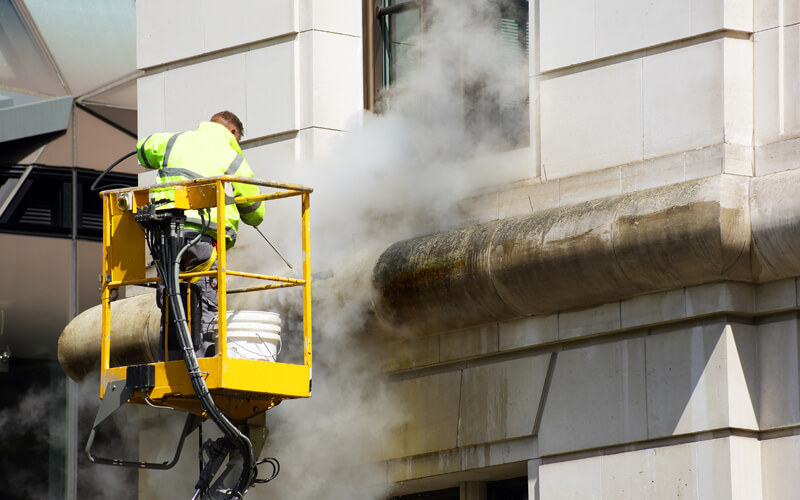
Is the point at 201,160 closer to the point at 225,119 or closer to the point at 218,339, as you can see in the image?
the point at 225,119

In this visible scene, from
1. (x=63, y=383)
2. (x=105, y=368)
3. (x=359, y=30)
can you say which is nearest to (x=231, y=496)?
(x=105, y=368)

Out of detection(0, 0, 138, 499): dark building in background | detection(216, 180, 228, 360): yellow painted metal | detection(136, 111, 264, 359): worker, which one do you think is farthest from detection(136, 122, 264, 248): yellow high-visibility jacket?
detection(0, 0, 138, 499): dark building in background

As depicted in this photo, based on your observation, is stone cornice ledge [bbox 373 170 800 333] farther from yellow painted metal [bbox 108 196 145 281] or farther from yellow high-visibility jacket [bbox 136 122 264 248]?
yellow painted metal [bbox 108 196 145 281]

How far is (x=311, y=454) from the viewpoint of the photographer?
12.2 m

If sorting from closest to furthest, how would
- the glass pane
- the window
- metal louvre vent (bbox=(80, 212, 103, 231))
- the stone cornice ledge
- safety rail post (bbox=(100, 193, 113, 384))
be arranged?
the stone cornice ledge
safety rail post (bbox=(100, 193, 113, 384))
the window
the glass pane
metal louvre vent (bbox=(80, 212, 103, 231))

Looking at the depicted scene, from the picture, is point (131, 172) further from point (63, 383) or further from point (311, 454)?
point (311, 454)

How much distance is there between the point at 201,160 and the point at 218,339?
129cm

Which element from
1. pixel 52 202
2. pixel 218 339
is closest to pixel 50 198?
pixel 52 202

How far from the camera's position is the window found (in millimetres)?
12055

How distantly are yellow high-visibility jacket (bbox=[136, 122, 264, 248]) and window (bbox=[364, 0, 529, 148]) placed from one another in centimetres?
202

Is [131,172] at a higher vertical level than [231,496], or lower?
higher

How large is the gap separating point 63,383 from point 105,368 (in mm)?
6843

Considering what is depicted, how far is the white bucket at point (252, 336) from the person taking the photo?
10461 mm

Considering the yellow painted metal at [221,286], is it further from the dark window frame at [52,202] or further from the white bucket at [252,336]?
the dark window frame at [52,202]
